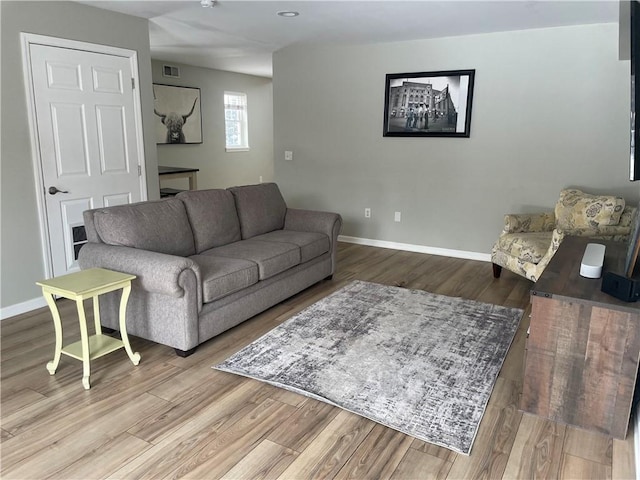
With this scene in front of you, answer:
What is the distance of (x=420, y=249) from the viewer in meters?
5.28

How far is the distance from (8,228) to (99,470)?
2294 millimetres

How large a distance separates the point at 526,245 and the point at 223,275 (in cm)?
248

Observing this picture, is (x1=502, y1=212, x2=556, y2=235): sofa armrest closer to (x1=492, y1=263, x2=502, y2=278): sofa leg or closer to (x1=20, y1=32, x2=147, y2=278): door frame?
(x1=492, y1=263, x2=502, y2=278): sofa leg

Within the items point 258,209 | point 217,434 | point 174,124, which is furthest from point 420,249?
point 174,124

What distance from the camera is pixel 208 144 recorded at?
788 centimetres

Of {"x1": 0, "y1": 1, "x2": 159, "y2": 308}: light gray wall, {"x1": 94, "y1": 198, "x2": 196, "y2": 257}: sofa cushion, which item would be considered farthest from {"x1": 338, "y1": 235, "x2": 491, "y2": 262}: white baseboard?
{"x1": 0, "y1": 1, "x2": 159, "y2": 308}: light gray wall

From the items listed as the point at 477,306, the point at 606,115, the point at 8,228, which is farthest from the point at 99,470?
the point at 606,115

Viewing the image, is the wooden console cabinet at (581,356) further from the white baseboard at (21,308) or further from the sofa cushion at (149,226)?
the white baseboard at (21,308)

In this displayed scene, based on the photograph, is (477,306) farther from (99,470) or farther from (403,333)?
(99,470)

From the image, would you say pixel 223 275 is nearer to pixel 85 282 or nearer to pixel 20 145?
pixel 85 282

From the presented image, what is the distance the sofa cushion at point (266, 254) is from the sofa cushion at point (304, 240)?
0.10 m

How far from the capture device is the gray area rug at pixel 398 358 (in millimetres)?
2209

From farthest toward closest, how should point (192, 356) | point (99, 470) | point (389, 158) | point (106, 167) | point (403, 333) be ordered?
point (389, 158) < point (106, 167) < point (403, 333) < point (192, 356) < point (99, 470)

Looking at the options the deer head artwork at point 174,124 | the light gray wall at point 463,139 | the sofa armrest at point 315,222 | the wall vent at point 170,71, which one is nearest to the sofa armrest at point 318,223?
the sofa armrest at point 315,222
